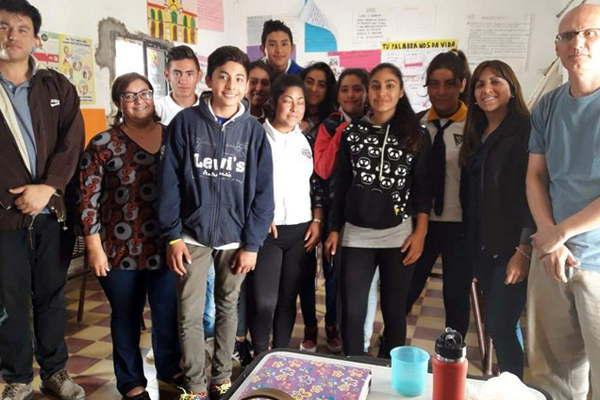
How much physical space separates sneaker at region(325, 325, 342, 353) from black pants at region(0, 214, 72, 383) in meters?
1.20

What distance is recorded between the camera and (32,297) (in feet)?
6.19

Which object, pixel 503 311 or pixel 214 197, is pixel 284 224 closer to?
pixel 214 197

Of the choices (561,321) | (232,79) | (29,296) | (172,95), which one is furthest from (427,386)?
(172,95)

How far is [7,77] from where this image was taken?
1.76 metres

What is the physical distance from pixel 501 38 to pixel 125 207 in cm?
314

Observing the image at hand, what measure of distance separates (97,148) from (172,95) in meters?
0.81

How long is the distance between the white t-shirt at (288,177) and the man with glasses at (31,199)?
74 cm

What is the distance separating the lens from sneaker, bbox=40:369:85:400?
191 centimetres

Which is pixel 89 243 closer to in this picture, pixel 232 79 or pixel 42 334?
pixel 42 334

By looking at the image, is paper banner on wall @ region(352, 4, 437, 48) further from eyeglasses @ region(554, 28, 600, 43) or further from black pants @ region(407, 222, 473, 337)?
eyeglasses @ region(554, 28, 600, 43)

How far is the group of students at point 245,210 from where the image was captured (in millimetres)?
1717

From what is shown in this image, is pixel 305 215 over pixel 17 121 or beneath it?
beneath

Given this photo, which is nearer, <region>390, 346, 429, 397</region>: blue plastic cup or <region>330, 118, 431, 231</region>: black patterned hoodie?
<region>390, 346, 429, 397</region>: blue plastic cup

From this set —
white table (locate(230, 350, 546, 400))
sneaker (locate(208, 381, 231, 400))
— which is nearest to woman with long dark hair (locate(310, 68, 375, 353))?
sneaker (locate(208, 381, 231, 400))
